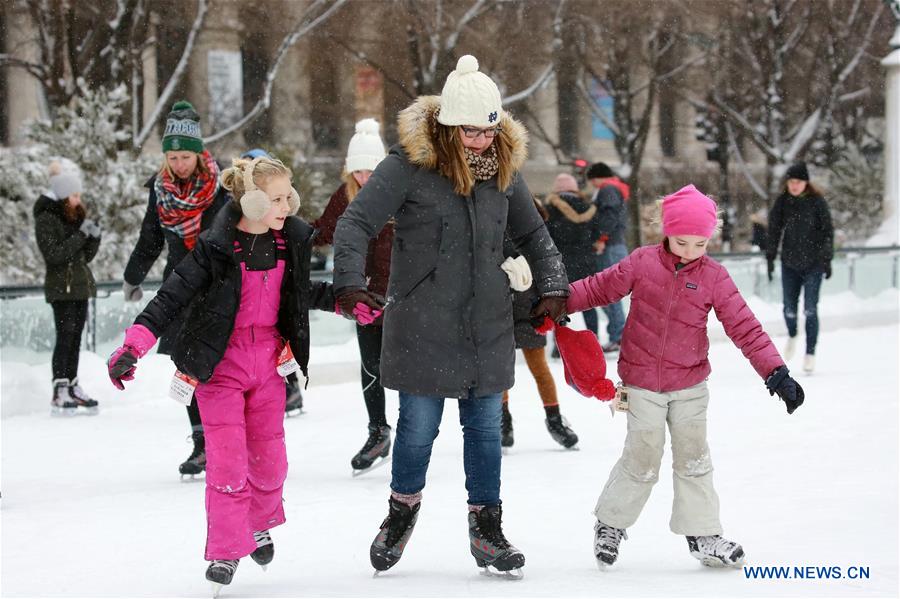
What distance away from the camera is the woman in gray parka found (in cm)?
480

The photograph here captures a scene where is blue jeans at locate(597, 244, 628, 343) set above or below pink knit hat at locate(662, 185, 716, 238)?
below

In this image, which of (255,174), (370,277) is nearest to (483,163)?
(255,174)

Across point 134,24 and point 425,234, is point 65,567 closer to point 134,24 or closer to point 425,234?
point 425,234

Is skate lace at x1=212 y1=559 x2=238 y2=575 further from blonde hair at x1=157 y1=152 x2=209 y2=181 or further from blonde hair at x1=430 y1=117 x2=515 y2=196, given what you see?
blonde hair at x1=157 y1=152 x2=209 y2=181

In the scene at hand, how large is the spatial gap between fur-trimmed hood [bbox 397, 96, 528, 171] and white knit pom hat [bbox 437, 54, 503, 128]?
5 centimetres

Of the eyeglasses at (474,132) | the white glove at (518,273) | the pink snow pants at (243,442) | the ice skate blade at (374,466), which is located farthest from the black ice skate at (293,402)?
the eyeglasses at (474,132)

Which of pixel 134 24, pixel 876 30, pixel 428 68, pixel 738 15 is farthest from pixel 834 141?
pixel 134 24

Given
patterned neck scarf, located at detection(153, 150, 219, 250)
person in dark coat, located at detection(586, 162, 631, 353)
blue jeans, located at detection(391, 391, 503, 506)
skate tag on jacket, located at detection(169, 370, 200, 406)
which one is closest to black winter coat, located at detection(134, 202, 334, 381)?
skate tag on jacket, located at detection(169, 370, 200, 406)

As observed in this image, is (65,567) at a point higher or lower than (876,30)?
lower

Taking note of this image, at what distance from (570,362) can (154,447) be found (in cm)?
394

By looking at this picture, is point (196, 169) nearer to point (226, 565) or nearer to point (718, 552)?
point (226, 565)

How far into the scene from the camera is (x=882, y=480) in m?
6.76

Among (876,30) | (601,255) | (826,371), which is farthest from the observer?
(876,30)

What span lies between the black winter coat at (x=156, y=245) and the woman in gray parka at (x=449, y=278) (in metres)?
2.17
